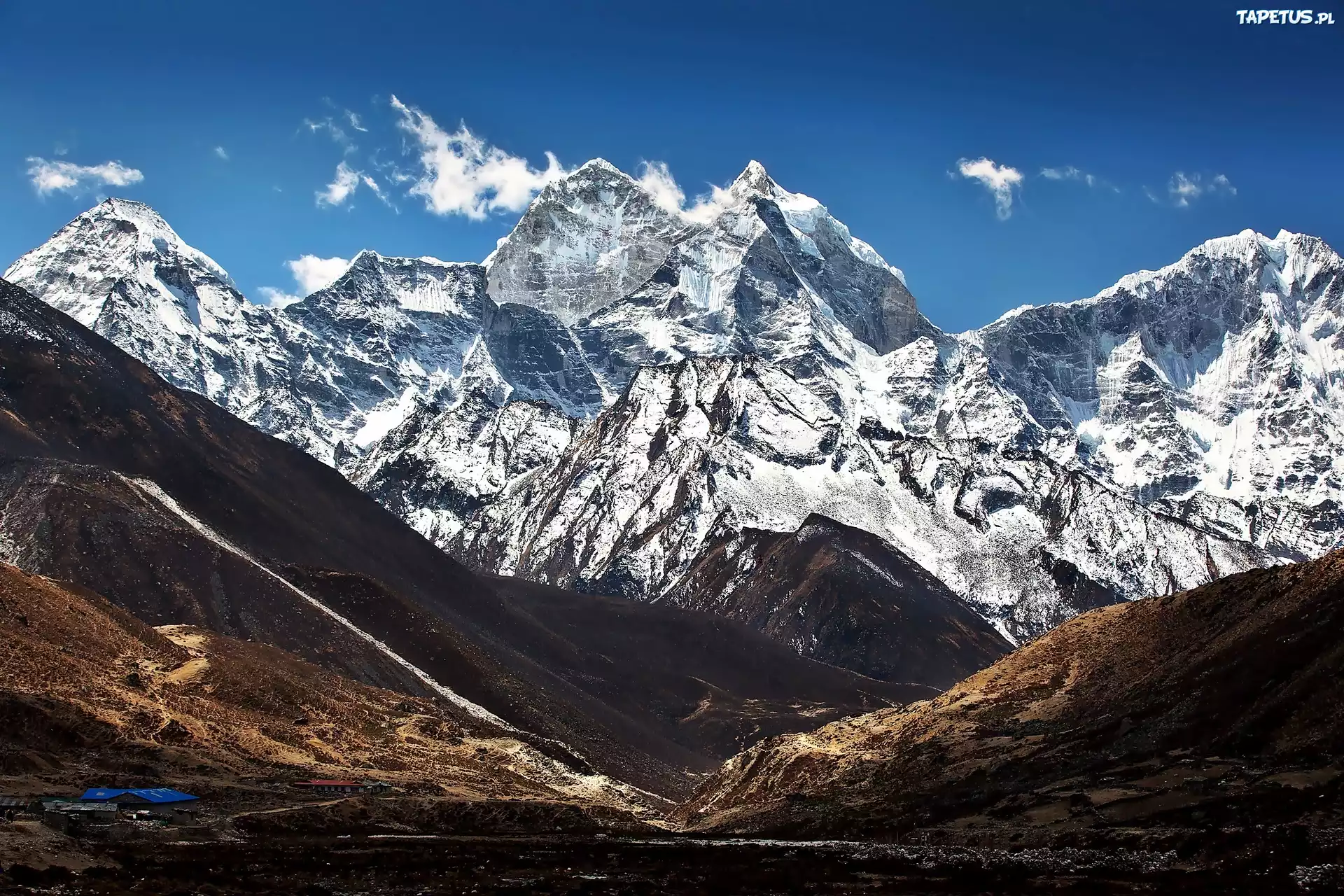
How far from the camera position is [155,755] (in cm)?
14600

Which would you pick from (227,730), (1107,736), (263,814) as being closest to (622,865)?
(263,814)

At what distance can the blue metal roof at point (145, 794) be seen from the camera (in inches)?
4382

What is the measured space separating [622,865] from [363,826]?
116 ft

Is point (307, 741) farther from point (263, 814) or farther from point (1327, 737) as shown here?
point (1327, 737)

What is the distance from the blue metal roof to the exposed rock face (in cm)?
5064

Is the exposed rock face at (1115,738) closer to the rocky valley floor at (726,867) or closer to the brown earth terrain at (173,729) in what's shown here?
the rocky valley floor at (726,867)

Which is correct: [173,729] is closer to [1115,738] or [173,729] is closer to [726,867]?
[726,867]

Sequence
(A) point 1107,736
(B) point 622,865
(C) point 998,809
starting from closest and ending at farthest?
(B) point 622,865, (C) point 998,809, (A) point 1107,736

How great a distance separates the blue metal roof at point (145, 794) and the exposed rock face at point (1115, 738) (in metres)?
50.6

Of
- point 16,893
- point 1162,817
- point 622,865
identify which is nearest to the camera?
point 16,893

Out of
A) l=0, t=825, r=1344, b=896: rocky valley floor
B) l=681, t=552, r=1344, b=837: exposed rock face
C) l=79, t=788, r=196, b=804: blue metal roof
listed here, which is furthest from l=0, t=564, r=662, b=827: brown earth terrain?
l=0, t=825, r=1344, b=896: rocky valley floor

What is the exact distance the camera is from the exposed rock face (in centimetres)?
9712

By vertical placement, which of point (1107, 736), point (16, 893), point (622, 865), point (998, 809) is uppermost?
point (1107, 736)

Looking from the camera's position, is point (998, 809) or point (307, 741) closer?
point (998, 809)
